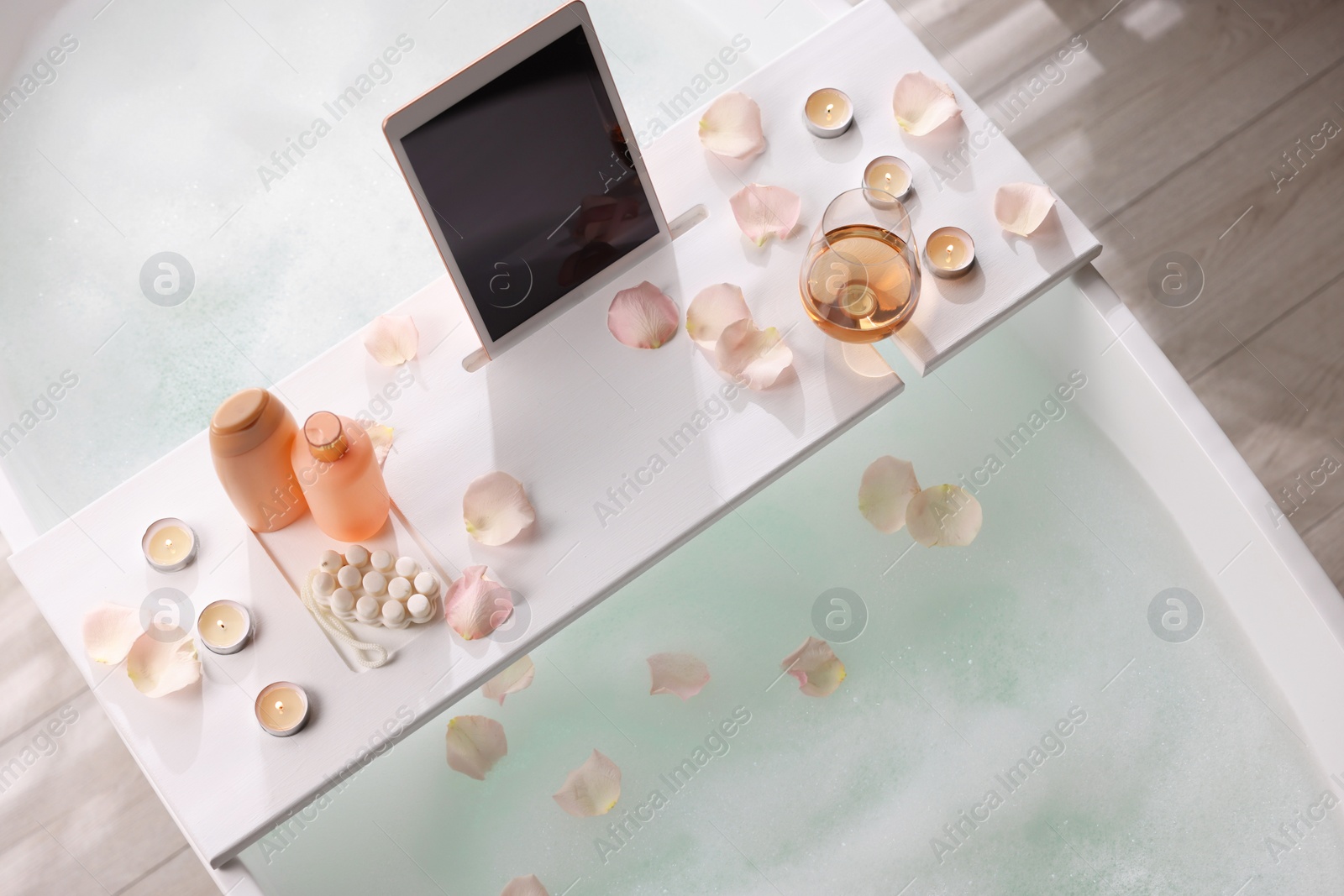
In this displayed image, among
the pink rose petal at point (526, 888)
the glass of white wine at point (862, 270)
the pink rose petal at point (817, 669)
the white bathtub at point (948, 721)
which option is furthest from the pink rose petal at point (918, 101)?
the pink rose petal at point (526, 888)

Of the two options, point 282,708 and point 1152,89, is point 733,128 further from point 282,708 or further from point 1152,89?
point 1152,89

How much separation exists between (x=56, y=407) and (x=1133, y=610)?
5.81 feet

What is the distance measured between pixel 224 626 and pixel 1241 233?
5.73ft

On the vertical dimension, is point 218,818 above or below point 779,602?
above

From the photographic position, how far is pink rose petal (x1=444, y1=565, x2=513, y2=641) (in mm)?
1011

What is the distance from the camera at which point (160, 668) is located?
1011 mm

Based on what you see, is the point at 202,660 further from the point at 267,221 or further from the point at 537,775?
the point at 267,221

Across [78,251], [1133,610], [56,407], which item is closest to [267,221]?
[78,251]

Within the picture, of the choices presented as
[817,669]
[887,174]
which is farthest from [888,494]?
[887,174]

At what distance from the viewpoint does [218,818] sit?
97 cm

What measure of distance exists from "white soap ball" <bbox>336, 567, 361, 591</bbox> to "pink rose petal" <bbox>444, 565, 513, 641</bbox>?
0.09 meters

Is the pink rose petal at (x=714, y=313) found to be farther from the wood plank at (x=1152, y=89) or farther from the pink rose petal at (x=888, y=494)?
the wood plank at (x=1152, y=89)
